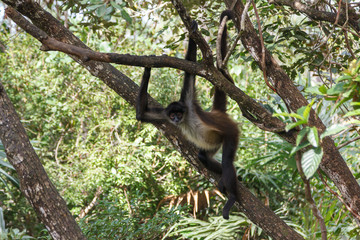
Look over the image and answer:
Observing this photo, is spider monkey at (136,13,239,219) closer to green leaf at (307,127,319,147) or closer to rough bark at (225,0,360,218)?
rough bark at (225,0,360,218)

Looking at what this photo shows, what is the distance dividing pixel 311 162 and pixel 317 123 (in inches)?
65.7

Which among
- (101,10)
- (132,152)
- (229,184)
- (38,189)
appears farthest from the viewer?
(132,152)

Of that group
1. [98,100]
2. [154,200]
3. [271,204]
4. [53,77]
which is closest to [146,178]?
[154,200]

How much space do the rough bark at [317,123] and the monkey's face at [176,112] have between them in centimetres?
92

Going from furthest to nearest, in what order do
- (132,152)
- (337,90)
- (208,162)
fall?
(132,152)
(208,162)
(337,90)

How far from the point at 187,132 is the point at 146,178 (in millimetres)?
3139

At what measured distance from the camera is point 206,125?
3902 millimetres

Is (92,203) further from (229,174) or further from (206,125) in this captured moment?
(229,174)

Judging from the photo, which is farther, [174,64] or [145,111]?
[145,111]

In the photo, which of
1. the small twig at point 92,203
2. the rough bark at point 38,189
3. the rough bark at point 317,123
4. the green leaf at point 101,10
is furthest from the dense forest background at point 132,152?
the green leaf at point 101,10

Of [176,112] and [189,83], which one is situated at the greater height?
[189,83]

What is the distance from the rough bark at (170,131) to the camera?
3064 mm

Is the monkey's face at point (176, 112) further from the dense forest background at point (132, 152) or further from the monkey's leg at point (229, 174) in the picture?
the dense forest background at point (132, 152)

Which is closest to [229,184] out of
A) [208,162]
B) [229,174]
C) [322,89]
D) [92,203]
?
[229,174]
